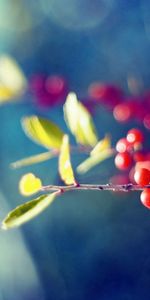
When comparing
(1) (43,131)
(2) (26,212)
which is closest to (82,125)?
(1) (43,131)

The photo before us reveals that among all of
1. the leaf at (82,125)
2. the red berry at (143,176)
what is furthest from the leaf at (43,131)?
the red berry at (143,176)

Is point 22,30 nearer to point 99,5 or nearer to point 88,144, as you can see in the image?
point 99,5

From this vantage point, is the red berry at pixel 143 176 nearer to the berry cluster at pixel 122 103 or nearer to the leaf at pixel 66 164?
the leaf at pixel 66 164

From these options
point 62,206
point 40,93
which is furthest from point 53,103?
point 62,206

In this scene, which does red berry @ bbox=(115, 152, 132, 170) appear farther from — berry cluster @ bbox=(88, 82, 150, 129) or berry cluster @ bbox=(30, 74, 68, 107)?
berry cluster @ bbox=(30, 74, 68, 107)

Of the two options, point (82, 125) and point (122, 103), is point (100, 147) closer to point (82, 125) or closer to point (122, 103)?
point (82, 125)

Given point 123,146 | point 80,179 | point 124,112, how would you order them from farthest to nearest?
point 80,179, point 124,112, point 123,146
